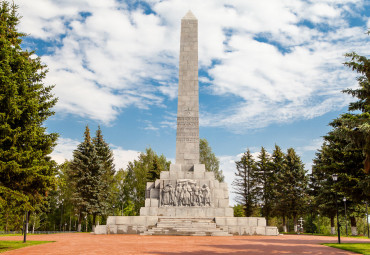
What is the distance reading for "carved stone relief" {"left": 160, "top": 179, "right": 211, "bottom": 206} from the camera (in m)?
24.0

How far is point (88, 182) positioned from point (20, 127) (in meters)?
21.8

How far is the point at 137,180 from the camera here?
4806 cm

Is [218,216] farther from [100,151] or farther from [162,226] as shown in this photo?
[100,151]

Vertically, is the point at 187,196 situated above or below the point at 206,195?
below

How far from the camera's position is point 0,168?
458 inches

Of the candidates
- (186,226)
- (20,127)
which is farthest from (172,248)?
(186,226)

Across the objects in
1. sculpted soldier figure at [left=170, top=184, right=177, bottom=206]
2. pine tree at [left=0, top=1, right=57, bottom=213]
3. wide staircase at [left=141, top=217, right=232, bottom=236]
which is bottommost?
wide staircase at [left=141, top=217, right=232, bottom=236]

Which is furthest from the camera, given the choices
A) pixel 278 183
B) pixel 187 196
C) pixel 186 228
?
pixel 278 183

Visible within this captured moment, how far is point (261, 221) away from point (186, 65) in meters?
14.6

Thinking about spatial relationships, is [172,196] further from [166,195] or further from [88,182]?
[88,182]

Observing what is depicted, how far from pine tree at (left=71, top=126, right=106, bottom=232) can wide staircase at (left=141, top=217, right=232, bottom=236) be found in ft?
41.9

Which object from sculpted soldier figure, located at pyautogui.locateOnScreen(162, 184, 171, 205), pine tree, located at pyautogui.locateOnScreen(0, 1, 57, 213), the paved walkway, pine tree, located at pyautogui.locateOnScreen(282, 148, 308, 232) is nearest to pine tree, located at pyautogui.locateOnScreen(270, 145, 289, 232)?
pine tree, located at pyautogui.locateOnScreen(282, 148, 308, 232)

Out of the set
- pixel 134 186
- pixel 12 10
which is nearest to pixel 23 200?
pixel 12 10

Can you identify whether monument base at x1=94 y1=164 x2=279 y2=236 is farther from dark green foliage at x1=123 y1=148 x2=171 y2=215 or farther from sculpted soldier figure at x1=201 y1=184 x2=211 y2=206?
dark green foliage at x1=123 y1=148 x2=171 y2=215
